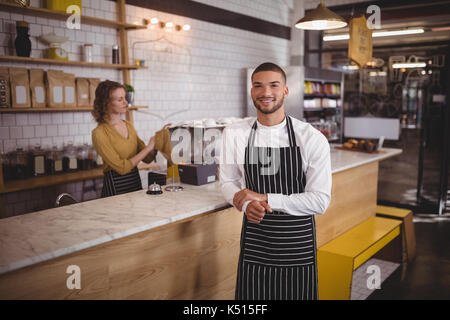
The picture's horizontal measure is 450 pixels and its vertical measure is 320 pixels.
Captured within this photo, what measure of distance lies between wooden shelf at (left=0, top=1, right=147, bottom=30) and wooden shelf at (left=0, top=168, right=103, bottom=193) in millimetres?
1569

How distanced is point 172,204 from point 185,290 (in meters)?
0.56

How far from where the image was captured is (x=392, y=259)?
442 cm

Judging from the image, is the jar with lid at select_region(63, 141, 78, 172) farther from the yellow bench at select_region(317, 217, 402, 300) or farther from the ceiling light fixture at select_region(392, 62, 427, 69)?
the ceiling light fixture at select_region(392, 62, 427, 69)

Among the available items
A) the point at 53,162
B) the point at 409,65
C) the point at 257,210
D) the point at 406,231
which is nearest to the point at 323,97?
the point at 409,65

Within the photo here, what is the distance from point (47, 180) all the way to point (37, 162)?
22 cm

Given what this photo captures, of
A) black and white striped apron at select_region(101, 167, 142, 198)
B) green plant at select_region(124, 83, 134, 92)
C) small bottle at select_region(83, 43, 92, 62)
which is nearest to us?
black and white striped apron at select_region(101, 167, 142, 198)

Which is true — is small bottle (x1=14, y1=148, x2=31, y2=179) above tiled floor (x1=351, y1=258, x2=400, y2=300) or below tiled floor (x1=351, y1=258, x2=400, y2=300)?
above

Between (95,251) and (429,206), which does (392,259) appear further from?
(95,251)

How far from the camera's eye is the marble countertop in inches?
64.1

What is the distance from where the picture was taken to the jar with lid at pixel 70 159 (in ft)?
13.9

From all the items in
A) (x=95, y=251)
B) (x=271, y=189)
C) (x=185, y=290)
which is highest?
(x=271, y=189)

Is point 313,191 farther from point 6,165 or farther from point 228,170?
point 6,165

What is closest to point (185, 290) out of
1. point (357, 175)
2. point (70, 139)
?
point (357, 175)

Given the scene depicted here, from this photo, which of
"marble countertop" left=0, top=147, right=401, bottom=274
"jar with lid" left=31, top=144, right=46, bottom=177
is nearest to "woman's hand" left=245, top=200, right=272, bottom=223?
"marble countertop" left=0, top=147, right=401, bottom=274
